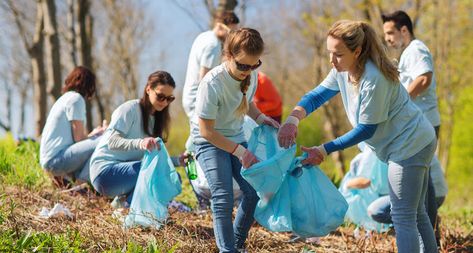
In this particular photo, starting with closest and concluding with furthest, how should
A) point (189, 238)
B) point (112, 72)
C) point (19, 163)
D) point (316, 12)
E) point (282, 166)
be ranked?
1. point (282, 166)
2. point (189, 238)
3. point (19, 163)
4. point (316, 12)
5. point (112, 72)

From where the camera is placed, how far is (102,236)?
12.9 feet

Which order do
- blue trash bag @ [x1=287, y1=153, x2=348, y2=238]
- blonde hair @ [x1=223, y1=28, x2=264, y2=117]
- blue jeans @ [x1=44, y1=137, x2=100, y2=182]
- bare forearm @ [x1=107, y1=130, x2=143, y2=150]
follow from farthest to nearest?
blue jeans @ [x1=44, y1=137, x2=100, y2=182] → bare forearm @ [x1=107, y1=130, x2=143, y2=150] → blue trash bag @ [x1=287, y1=153, x2=348, y2=238] → blonde hair @ [x1=223, y1=28, x2=264, y2=117]

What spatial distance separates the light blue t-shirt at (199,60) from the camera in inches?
200

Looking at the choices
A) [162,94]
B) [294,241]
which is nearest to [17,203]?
[162,94]

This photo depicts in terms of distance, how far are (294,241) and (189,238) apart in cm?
88

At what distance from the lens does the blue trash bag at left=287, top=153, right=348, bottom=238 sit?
3822mm

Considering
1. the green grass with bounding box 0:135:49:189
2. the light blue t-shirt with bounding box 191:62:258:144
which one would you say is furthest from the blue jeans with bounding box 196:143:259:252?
the green grass with bounding box 0:135:49:189

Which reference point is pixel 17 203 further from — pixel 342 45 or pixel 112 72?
pixel 112 72

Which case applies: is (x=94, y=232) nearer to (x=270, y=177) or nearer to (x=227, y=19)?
(x=270, y=177)

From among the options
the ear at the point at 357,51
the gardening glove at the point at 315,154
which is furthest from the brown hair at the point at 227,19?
the ear at the point at 357,51

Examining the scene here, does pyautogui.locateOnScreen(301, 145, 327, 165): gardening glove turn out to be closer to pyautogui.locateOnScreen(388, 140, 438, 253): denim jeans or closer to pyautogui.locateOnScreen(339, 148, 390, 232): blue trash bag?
pyautogui.locateOnScreen(388, 140, 438, 253): denim jeans

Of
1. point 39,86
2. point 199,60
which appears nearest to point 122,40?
point 39,86

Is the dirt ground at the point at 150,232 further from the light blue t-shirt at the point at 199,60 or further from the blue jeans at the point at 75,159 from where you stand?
the light blue t-shirt at the point at 199,60

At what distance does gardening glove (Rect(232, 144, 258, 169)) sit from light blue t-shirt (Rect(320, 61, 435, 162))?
0.62m
